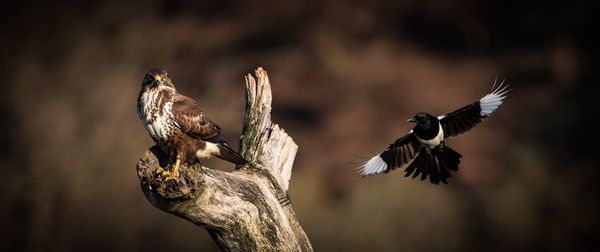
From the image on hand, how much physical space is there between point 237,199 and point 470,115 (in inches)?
60.5

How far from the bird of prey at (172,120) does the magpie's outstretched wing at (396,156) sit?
121cm

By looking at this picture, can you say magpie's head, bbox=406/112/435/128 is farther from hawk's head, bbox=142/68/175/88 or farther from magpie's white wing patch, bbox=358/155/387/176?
hawk's head, bbox=142/68/175/88

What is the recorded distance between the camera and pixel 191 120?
3.15 meters

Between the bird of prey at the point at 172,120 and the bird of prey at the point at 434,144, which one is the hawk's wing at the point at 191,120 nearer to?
the bird of prey at the point at 172,120

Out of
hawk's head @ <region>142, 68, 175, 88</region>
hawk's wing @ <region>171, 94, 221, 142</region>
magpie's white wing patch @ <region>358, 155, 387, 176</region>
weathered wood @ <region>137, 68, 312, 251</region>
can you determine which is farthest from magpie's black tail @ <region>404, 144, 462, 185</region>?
hawk's head @ <region>142, 68, 175, 88</region>

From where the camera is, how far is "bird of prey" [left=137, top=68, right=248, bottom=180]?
3.12 meters

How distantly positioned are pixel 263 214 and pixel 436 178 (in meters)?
1.19

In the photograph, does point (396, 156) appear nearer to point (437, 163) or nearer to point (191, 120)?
point (437, 163)

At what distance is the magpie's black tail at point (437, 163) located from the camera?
393cm

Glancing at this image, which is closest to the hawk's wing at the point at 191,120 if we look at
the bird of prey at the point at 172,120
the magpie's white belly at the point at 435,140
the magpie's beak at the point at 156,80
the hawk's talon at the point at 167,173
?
the bird of prey at the point at 172,120

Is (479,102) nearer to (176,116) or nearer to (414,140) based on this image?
(414,140)

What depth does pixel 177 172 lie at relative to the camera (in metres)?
2.89

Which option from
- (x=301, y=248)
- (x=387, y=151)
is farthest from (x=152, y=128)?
(x=387, y=151)

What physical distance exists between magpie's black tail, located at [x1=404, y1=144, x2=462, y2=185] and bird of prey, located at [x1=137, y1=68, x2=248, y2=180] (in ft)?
4.26
